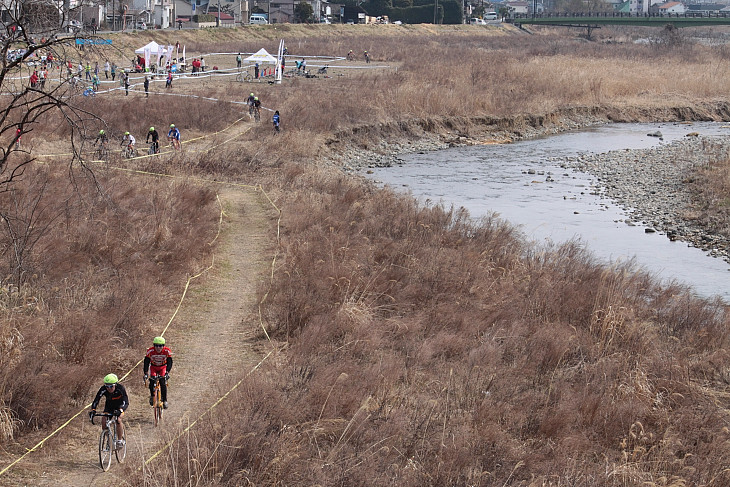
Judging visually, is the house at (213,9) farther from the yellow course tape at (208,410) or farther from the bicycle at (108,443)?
the bicycle at (108,443)

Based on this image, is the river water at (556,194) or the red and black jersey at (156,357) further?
the river water at (556,194)

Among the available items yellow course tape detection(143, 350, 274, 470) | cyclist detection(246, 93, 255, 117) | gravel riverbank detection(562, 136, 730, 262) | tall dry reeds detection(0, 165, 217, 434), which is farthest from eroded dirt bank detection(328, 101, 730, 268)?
yellow course tape detection(143, 350, 274, 470)

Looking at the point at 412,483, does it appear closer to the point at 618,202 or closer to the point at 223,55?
the point at 618,202

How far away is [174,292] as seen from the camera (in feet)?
54.4

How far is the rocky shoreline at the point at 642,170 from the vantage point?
2783 cm

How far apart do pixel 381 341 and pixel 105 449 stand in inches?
229

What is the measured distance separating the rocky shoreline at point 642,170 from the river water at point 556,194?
25.9 inches

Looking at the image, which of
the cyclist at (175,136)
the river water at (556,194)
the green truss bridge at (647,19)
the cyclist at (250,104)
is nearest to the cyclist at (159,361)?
the river water at (556,194)

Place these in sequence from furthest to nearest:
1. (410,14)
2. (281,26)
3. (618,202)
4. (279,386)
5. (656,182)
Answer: (410,14) → (281,26) → (656,182) → (618,202) → (279,386)

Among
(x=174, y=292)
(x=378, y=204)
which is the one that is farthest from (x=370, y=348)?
(x=378, y=204)

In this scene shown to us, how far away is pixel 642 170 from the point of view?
3816 centimetres

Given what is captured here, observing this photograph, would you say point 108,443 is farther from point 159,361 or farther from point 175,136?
point 175,136

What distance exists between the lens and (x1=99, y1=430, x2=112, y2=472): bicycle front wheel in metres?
9.80

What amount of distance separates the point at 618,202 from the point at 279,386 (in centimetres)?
2336
